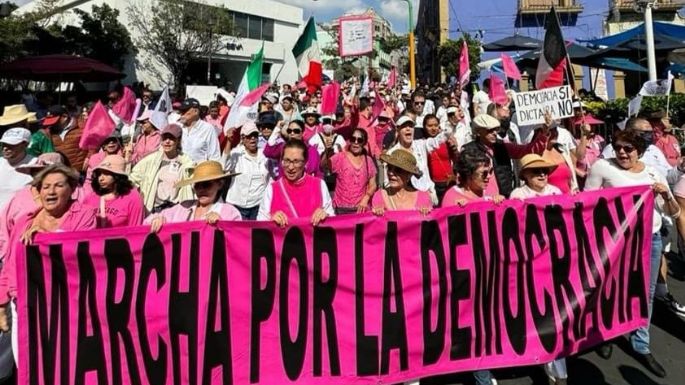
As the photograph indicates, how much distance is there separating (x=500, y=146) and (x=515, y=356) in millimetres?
2110

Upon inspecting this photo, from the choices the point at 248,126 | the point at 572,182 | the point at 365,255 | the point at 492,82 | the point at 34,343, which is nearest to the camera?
the point at 34,343

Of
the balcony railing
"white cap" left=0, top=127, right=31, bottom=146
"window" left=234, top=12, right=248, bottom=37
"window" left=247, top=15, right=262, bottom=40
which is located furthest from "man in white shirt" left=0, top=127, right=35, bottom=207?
"window" left=247, top=15, right=262, bottom=40

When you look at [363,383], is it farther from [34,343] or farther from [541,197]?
[34,343]

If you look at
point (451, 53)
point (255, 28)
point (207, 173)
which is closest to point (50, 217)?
point (207, 173)

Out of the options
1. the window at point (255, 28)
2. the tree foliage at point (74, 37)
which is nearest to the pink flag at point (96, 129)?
the tree foliage at point (74, 37)

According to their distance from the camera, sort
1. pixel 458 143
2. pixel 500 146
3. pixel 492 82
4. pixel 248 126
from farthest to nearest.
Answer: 1. pixel 492 82
2. pixel 458 143
3. pixel 248 126
4. pixel 500 146

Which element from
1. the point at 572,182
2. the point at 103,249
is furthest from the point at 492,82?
the point at 103,249

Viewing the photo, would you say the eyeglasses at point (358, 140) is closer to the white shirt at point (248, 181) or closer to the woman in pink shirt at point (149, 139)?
the white shirt at point (248, 181)

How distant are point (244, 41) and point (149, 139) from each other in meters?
44.9

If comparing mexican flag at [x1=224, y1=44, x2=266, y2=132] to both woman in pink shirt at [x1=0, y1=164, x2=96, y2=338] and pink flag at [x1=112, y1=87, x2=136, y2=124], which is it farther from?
woman in pink shirt at [x1=0, y1=164, x2=96, y2=338]

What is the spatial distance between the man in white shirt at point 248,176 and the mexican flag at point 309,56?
348 centimetres

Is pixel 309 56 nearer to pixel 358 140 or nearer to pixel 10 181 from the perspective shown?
pixel 358 140

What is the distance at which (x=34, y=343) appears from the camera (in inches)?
127

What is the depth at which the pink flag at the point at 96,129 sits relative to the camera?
19.9 feet
